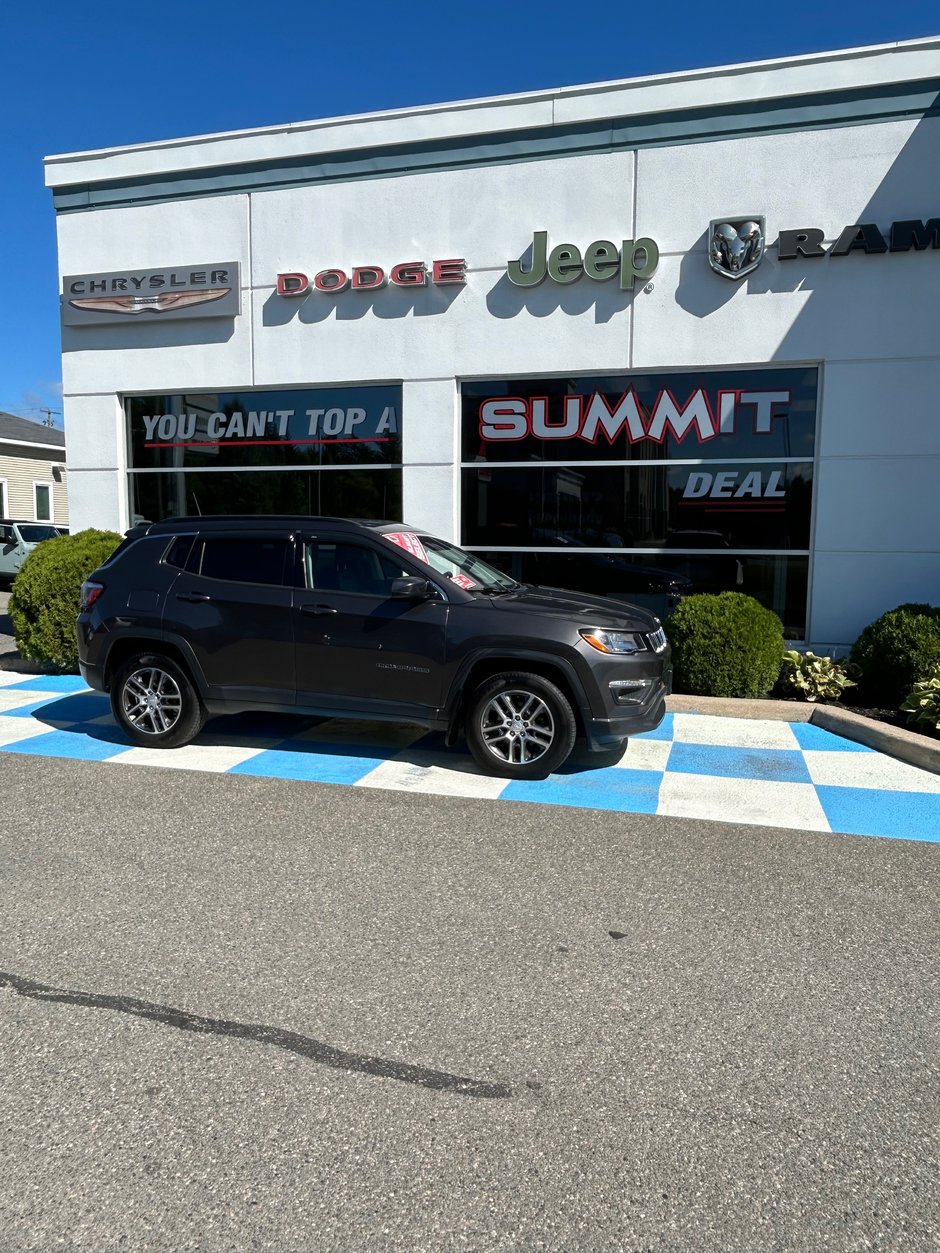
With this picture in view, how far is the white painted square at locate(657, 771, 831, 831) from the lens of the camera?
5.64m

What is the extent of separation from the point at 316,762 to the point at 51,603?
4.62 meters

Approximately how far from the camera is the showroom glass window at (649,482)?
33.1 ft

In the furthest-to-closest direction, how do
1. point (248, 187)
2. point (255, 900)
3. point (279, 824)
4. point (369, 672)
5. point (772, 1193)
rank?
1. point (248, 187)
2. point (369, 672)
3. point (279, 824)
4. point (255, 900)
5. point (772, 1193)

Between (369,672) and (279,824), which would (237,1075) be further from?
(369,672)

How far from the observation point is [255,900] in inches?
170

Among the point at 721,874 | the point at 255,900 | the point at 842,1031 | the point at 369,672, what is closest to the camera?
the point at 842,1031

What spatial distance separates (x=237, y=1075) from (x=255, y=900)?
1.41m

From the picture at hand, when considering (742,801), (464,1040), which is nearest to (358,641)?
(742,801)

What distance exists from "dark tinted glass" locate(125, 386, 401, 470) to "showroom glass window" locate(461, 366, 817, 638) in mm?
1153

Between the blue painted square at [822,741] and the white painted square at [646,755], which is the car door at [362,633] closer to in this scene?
the white painted square at [646,755]

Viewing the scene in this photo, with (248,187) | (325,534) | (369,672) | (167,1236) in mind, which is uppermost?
(248,187)

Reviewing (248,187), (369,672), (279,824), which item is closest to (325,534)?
(369,672)

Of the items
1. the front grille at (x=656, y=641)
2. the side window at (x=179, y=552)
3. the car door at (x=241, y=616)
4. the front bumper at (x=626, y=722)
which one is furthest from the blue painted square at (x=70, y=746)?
the front grille at (x=656, y=641)

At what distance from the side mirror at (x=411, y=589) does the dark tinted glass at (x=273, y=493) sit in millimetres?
4941
